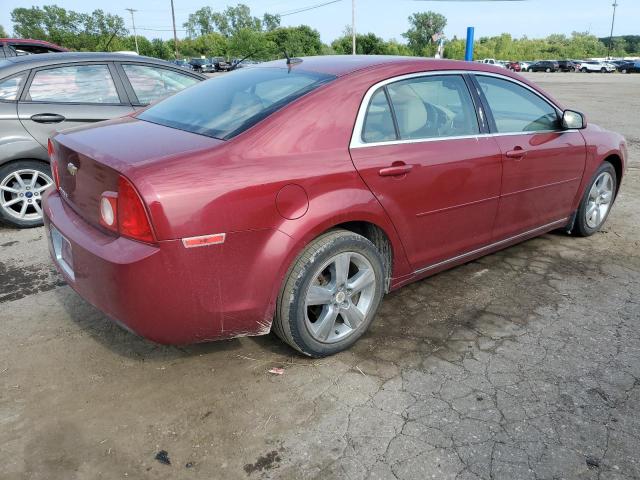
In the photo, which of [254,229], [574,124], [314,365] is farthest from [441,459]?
[574,124]

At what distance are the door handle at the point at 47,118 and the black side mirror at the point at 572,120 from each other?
172 inches

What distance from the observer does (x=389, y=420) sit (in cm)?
244

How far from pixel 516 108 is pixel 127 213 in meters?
2.83

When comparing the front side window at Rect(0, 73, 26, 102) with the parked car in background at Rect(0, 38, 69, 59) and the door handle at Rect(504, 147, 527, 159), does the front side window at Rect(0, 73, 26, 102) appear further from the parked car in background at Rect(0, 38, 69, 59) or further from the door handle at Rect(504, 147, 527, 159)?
the parked car in background at Rect(0, 38, 69, 59)

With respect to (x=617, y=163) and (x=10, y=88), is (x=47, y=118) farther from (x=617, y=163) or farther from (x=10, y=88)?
(x=617, y=163)

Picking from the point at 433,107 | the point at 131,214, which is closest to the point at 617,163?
the point at 433,107

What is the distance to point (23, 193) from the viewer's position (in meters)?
4.94

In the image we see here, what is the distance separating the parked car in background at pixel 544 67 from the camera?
59.0m

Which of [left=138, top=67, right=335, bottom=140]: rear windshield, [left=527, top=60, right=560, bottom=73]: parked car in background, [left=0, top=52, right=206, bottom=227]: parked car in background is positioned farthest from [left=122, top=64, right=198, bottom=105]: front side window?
[left=527, top=60, right=560, bottom=73]: parked car in background

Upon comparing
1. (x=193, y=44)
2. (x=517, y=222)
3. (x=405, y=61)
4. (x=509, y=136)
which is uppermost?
(x=193, y=44)

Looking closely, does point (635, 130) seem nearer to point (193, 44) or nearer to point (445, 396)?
point (445, 396)

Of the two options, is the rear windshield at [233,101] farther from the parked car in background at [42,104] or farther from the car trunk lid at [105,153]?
the parked car in background at [42,104]

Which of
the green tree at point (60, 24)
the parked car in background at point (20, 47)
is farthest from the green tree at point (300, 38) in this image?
the parked car in background at point (20, 47)

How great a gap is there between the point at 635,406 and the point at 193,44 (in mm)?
101935
